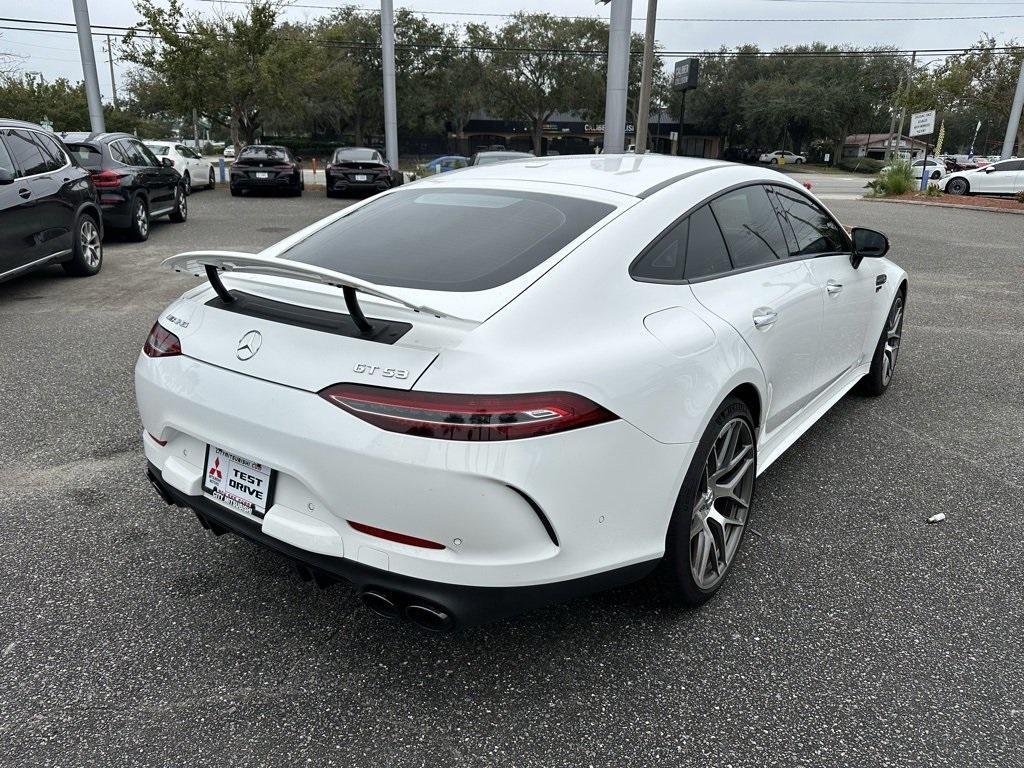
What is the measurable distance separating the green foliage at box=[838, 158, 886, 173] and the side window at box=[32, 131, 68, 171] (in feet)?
216

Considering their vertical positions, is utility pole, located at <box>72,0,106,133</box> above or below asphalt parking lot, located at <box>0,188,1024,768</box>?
above

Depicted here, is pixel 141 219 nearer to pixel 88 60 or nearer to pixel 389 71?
pixel 88 60

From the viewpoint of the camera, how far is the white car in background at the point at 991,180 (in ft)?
84.3

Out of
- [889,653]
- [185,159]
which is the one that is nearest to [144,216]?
[185,159]

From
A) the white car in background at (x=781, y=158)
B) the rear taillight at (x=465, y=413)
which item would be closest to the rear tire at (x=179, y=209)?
the rear taillight at (x=465, y=413)

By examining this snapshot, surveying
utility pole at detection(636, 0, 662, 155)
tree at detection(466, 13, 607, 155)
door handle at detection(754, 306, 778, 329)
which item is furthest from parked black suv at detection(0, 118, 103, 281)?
tree at detection(466, 13, 607, 155)

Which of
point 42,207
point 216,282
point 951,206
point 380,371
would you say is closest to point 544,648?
point 380,371

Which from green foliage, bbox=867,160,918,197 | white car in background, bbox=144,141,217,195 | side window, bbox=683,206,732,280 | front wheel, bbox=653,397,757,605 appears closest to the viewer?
front wheel, bbox=653,397,757,605

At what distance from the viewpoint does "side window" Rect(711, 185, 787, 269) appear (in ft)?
10.0

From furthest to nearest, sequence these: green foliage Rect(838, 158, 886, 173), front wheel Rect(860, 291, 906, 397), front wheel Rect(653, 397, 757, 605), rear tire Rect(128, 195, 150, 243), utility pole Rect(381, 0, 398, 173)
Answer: green foliage Rect(838, 158, 886, 173) < utility pole Rect(381, 0, 398, 173) < rear tire Rect(128, 195, 150, 243) < front wheel Rect(860, 291, 906, 397) < front wheel Rect(653, 397, 757, 605)

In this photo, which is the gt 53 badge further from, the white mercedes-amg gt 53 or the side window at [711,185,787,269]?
the side window at [711,185,787,269]

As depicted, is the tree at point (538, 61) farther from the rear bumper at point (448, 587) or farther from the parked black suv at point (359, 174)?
the rear bumper at point (448, 587)

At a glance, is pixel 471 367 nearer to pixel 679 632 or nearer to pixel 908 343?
pixel 679 632

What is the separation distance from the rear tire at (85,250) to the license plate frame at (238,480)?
24.2 ft
